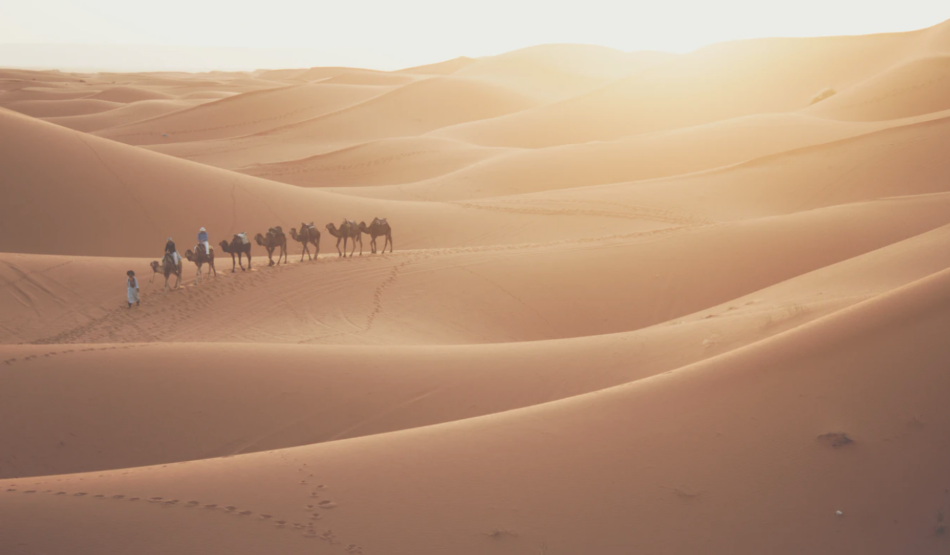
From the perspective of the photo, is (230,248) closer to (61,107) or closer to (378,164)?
(378,164)

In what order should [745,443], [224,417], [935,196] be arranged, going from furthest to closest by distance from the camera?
[935,196] < [224,417] < [745,443]

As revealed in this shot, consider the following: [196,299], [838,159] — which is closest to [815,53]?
[838,159]

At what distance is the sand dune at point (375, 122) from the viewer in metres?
48.6

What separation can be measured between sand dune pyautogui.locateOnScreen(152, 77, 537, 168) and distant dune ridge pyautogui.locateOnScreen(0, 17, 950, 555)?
21.3 metres

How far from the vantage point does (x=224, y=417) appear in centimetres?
808

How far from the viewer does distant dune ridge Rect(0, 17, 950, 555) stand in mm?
4629

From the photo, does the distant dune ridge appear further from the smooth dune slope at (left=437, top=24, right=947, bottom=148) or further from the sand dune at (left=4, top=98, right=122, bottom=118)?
the sand dune at (left=4, top=98, right=122, bottom=118)

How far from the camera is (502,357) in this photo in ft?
31.7

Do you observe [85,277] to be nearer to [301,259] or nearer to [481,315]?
[301,259]

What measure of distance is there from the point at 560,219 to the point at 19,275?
1585 cm

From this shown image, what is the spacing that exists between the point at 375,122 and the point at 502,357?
51637mm

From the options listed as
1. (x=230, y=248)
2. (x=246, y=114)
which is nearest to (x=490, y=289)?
(x=230, y=248)

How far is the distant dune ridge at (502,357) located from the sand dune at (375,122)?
21344 mm

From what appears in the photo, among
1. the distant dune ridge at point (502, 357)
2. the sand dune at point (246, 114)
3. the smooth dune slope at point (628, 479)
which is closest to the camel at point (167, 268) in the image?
the distant dune ridge at point (502, 357)
